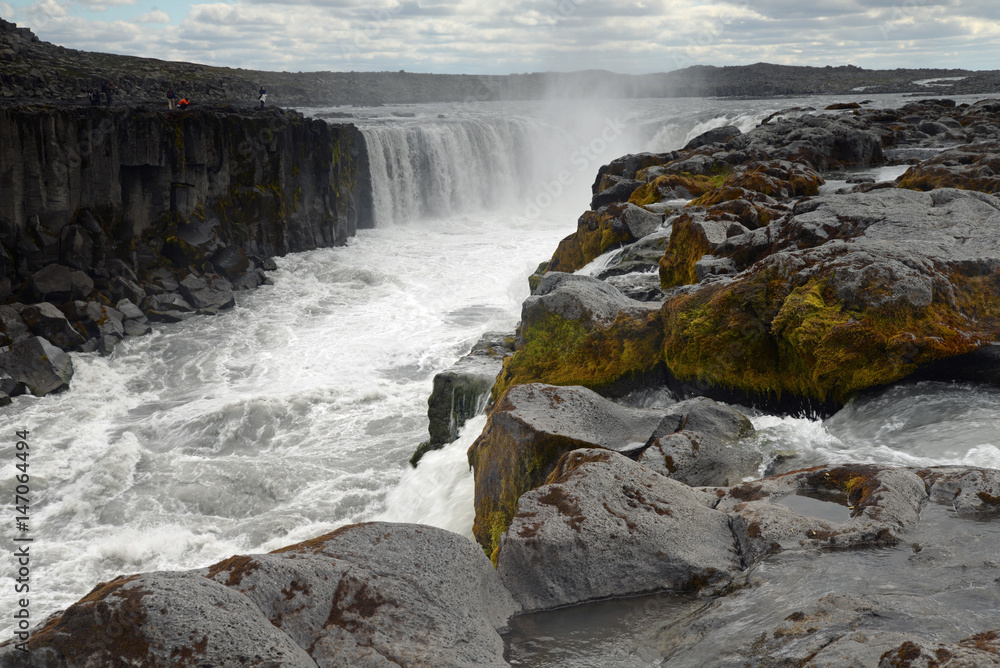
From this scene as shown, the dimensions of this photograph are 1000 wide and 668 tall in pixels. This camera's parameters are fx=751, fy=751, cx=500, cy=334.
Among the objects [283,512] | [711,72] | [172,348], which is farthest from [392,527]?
[711,72]

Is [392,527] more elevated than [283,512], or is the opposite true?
[392,527]

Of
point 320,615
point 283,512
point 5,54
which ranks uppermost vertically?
point 5,54

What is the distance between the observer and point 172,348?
19781 millimetres

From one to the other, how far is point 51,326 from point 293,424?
889 cm

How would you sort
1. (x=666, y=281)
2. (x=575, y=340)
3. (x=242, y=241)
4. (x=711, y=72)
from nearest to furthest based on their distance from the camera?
(x=575, y=340) < (x=666, y=281) < (x=242, y=241) < (x=711, y=72)

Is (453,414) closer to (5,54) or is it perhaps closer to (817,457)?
(817,457)

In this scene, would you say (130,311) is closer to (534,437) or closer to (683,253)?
(683,253)

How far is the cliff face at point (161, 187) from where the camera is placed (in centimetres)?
2056

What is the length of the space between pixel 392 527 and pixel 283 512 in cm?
681

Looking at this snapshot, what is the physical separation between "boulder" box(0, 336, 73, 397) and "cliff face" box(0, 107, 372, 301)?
11.3 feet

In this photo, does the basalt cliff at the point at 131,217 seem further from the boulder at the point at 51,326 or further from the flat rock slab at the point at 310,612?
the flat rock slab at the point at 310,612

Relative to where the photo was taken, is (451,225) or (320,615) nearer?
(320,615)

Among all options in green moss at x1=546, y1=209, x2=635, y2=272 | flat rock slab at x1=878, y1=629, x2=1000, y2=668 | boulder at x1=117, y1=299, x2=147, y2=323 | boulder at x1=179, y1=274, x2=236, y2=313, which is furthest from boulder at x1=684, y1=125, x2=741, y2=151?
flat rock slab at x1=878, y1=629, x2=1000, y2=668


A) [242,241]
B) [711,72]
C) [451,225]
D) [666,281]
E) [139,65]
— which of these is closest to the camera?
[666,281]
